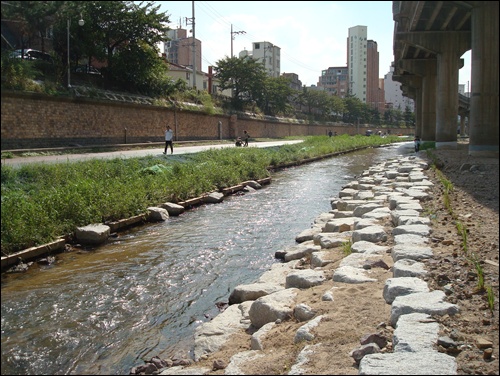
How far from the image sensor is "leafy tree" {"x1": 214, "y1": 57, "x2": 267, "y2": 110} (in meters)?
53.6

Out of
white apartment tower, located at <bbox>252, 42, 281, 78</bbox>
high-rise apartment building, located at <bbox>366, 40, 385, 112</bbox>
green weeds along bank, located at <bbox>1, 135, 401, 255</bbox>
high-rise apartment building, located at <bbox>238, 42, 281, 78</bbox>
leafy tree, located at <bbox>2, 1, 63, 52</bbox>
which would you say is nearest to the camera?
leafy tree, located at <bbox>2, 1, 63, 52</bbox>

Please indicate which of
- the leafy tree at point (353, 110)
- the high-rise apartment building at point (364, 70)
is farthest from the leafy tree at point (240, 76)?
the high-rise apartment building at point (364, 70)

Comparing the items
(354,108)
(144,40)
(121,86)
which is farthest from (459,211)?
(354,108)

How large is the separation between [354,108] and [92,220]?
91.4 m

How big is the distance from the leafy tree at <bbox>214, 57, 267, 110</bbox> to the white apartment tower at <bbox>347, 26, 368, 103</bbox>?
183ft

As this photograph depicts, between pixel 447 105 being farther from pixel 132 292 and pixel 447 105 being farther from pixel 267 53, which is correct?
pixel 267 53

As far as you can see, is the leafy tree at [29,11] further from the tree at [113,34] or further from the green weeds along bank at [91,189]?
the green weeds along bank at [91,189]

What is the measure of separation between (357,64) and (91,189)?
113 metres

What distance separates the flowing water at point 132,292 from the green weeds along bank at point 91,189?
68 centimetres

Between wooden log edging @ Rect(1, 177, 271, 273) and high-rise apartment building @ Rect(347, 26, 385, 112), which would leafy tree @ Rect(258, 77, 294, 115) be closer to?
wooden log edging @ Rect(1, 177, 271, 273)

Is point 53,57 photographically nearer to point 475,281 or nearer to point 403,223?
point 403,223

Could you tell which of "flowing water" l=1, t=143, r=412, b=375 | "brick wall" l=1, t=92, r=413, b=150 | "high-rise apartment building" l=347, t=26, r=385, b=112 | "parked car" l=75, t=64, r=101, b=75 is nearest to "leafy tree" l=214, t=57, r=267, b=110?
"brick wall" l=1, t=92, r=413, b=150

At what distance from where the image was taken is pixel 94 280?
6.69 metres

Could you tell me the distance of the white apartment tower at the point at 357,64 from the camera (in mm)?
111562
